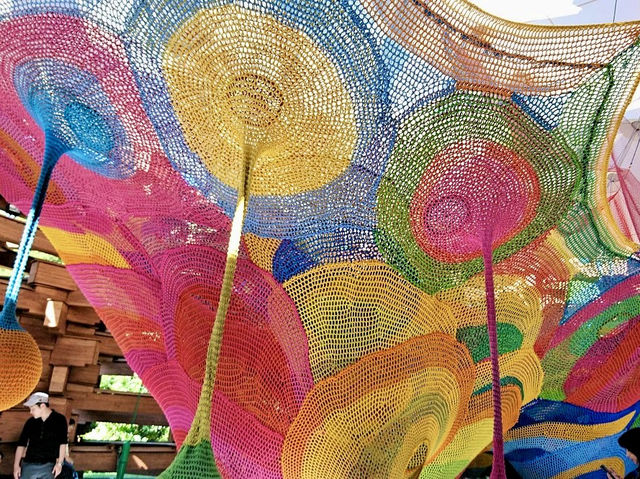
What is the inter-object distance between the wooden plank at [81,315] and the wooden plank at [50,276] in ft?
0.50

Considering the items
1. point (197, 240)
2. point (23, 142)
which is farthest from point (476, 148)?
point (23, 142)

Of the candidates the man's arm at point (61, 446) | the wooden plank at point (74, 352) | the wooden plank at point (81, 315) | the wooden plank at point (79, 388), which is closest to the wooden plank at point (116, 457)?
the wooden plank at point (79, 388)

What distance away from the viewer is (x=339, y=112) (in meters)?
1.73

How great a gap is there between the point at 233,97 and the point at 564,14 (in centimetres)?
422

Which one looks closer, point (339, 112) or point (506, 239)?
point (339, 112)

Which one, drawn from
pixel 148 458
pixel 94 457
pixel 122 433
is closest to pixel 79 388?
pixel 94 457

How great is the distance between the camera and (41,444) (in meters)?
2.91

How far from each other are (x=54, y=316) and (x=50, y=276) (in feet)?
0.79

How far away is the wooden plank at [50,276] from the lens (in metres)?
3.59

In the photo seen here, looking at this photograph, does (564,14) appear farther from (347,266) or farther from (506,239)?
(347,266)

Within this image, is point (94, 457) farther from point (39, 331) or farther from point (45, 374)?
point (39, 331)

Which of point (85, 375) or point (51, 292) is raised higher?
point (51, 292)

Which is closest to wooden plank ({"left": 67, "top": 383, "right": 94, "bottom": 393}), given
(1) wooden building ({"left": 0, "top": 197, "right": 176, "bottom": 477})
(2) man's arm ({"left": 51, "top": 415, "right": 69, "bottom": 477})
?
(1) wooden building ({"left": 0, "top": 197, "right": 176, "bottom": 477})

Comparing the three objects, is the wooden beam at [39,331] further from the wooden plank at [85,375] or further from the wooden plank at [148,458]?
the wooden plank at [148,458]
